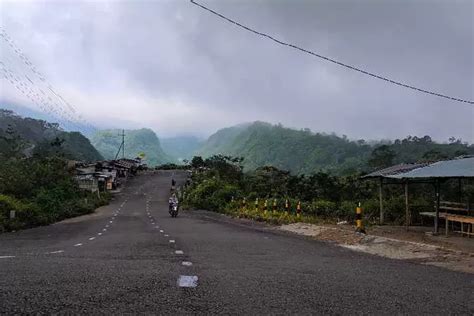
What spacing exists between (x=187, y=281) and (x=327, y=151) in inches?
3368

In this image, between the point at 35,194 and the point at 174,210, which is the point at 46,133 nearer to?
the point at 35,194

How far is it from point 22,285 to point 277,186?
37.5m

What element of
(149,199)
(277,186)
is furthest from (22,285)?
(149,199)

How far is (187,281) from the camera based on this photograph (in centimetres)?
736

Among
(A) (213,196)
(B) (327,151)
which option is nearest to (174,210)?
(A) (213,196)

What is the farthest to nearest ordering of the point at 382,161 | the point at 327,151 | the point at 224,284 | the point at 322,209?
the point at 327,151 < the point at 382,161 < the point at 322,209 < the point at 224,284

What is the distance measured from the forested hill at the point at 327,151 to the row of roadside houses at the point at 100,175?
98.2 feet

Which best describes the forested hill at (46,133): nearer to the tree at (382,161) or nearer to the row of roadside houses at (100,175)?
the row of roadside houses at (100,175)

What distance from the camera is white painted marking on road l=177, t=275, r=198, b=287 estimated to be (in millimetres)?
7079

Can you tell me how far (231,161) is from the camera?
65.1m

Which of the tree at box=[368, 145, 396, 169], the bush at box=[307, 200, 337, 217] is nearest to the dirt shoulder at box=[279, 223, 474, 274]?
the bush at box=[307, 200, 337, 217]

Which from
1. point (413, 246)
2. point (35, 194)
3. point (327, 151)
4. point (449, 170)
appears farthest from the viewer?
point (327, 151)

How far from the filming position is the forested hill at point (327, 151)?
6066 cm

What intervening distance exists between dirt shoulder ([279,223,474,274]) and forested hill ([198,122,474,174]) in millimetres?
36143
